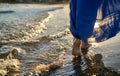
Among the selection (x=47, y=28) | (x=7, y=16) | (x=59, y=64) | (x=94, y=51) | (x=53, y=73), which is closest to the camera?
(x=53, y=73)

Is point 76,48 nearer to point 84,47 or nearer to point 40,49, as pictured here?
point 84,47

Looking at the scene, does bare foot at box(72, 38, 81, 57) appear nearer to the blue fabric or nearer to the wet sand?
the wet sand

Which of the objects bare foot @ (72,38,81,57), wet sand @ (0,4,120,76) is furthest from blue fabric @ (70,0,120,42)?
wet sand @ (0,4,120,76)

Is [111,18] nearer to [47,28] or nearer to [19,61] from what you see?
[19,61]

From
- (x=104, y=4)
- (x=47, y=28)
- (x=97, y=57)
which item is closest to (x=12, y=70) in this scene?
(x=97, y=57)

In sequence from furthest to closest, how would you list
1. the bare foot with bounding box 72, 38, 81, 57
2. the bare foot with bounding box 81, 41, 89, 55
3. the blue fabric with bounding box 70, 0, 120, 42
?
the bare foot with bounding box 81, 41, 89, 55 → the bare foot with bounding box 72, 38, 81, 57 → the blue fabric with bounding box 70, 0, 120, 42

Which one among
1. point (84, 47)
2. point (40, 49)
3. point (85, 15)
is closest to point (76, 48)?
point (84, 47)

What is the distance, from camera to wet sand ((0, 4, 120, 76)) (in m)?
4.25

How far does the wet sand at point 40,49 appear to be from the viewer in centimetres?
425

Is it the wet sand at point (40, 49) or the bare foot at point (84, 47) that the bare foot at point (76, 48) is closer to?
the wet sand at point (40, 49)

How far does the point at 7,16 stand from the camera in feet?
28.9

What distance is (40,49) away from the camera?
5281 mm

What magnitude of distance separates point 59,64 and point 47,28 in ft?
9.30

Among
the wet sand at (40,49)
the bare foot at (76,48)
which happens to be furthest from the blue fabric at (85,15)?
the wet sand at (40,49)
